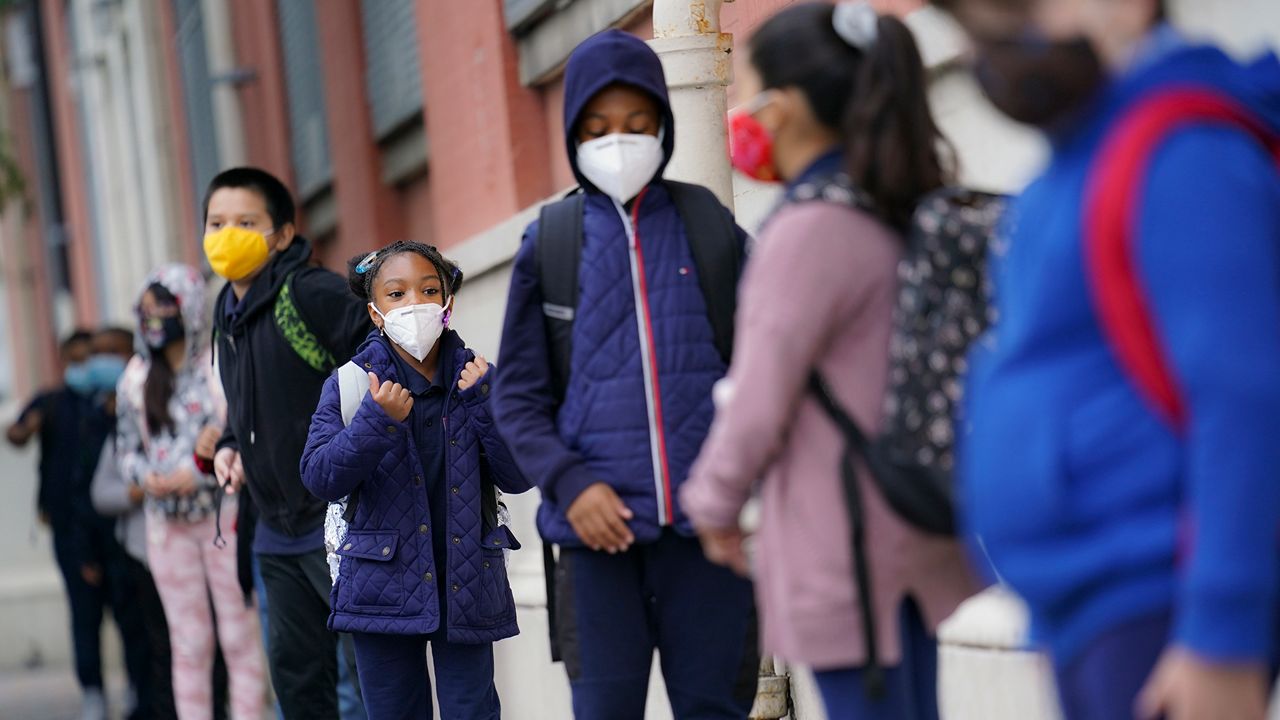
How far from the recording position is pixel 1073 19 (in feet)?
7.77

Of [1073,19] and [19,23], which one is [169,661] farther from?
[19,23]

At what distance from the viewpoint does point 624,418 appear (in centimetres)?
389

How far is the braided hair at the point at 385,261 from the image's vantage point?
5.41 meters

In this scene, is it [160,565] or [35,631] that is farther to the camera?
[35,631]

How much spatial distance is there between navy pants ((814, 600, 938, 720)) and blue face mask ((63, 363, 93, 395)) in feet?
27.9

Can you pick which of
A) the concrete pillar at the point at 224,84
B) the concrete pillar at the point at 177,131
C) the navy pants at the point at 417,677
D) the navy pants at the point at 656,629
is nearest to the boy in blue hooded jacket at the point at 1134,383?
the navy pants at the point at 656,629

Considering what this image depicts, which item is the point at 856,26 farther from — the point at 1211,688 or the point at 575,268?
the point at 1211,688

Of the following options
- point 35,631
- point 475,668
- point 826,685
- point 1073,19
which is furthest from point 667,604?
point 35,631

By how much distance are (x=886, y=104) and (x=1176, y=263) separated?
1.02m

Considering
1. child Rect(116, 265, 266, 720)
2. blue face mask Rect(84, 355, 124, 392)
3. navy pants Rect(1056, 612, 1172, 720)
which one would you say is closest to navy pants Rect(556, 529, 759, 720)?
navy pants Rect(1056, 612, 1172, 720)

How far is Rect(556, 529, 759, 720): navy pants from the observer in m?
3.96

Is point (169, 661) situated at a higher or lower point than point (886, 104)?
lower

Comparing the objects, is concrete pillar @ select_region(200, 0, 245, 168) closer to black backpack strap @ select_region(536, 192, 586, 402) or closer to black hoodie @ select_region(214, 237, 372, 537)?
black hoodie @ select_region(214, 237, 372, 537)

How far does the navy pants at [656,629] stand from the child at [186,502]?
3.84m
